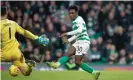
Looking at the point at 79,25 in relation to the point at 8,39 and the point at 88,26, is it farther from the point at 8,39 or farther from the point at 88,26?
the point at 88,26

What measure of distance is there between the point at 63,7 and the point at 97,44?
240cm

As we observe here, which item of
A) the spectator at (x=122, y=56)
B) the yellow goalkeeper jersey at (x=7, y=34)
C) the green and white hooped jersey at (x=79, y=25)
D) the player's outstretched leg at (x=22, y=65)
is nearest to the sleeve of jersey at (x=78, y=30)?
the green and white hooped jersey at (x=79, y=25)

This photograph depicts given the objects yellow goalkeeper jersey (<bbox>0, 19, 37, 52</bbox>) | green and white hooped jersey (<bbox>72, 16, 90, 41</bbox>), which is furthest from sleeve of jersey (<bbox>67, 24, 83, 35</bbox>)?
yellow goalkeeper jersey (<bbox>0, 19, 37, 52</bbox>)

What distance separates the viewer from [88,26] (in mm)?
21094

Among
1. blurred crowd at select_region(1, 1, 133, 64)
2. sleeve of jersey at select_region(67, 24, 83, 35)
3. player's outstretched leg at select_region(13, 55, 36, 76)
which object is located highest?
blurred crowd at select_region(1, 1, 133, 64)

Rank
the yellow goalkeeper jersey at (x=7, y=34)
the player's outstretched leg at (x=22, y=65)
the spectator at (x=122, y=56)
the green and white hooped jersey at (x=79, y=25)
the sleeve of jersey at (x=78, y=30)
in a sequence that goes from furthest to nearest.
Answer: the spectator at (x=122, y=56) < the green and white hooped jersey at (x=79, y=25) < the sleeve of jersey at (x=78, y=30) < the player's outstretched leg at (x=22, y=65) < the yellow goalkeeper jersey at (x=7, y=34)

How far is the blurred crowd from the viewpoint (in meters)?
19.9

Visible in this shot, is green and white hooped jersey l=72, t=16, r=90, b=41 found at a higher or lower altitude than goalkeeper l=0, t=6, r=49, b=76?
higher

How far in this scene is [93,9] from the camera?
2147 cm

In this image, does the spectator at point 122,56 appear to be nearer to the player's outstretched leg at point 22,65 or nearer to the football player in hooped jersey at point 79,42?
the football player in hooped jersey at point 79,42

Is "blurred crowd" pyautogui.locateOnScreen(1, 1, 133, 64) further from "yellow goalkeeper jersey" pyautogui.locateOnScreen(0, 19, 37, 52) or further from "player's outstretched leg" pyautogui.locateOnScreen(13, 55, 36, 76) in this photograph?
"yellow goalkeeper jersey" pyautogui.locateOnScreen(0, 19, 37, 52)

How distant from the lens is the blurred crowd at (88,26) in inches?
784

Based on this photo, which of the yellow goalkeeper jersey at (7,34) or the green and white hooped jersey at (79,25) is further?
the green and white hooped jersey at (79,25)

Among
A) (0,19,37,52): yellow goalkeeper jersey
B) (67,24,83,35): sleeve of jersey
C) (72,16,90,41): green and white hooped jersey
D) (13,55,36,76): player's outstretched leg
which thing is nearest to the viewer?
A: (0,19,37,52): yellow goalkeeper jersey
